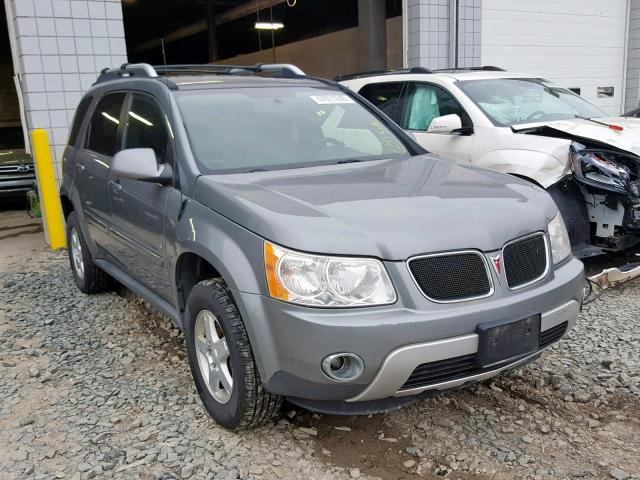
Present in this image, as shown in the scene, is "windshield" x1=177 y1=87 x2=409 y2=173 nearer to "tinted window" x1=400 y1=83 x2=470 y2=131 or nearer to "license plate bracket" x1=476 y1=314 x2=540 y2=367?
"license plate bracket" x1=476 y1=314 x2=540 y2=367

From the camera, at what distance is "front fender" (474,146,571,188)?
4824 mm

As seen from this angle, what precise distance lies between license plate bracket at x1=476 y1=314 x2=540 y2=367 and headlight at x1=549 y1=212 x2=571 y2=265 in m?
0.48

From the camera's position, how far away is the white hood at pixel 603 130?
4766mm

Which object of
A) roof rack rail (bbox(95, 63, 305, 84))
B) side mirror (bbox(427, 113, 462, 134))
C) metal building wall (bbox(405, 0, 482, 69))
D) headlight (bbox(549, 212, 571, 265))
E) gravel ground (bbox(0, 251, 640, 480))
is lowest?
gravel ground (bbox(0, 251, 640, 480))

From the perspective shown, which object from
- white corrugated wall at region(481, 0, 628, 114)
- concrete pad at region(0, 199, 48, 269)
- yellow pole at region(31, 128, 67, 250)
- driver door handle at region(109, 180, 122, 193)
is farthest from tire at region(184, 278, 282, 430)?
white corrugated wall at region(481, 0, 628, 114)

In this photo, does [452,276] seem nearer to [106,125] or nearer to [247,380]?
[247,380]

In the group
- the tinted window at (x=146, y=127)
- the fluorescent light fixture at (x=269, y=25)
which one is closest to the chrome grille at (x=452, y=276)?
the tinted window at (x=146, y=127)

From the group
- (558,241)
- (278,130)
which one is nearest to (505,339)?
(558,241)

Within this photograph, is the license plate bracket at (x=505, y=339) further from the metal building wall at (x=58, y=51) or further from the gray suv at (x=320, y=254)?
the metal building wall at (x=58, y=51)

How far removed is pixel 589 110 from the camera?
622 cm

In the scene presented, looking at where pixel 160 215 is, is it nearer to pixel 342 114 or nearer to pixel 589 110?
pixel 342 114

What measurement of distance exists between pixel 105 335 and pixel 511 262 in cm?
298

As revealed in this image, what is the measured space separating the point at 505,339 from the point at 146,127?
2.49m

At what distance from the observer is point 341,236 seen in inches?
99.7
